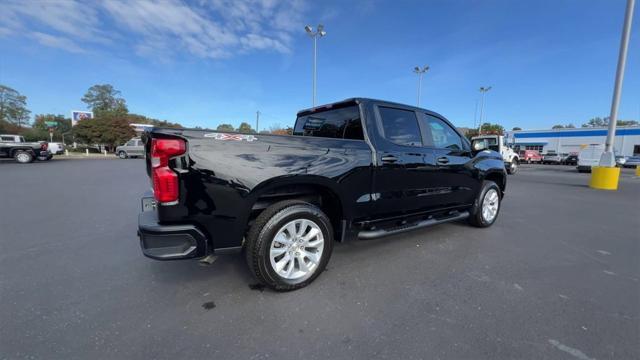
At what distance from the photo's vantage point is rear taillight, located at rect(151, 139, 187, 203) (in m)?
2.07

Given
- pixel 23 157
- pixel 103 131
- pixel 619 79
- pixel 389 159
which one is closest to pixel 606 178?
pixel 619 79

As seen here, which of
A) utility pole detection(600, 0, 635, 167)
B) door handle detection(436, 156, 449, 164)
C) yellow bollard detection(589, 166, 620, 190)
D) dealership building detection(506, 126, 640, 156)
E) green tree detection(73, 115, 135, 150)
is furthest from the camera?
dealership building detection(506, 126, 640, 156)

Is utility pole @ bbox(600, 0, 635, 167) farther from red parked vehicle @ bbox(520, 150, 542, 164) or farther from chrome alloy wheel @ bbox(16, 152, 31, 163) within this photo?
red parked vehicle @ bbox(520, 150, 542, 164)

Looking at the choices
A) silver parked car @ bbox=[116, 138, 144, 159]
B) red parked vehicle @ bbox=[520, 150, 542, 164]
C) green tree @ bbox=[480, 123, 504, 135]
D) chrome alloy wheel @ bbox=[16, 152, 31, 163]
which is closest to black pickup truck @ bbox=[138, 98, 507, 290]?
chrome alloy wheel @ bbox=[16, 152, 31, 163]

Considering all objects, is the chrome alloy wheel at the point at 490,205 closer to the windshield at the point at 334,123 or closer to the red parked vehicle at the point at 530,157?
the windshield at the point at 334,123

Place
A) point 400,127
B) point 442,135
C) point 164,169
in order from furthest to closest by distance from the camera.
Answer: point 442,135, point 400,127, point 164,169

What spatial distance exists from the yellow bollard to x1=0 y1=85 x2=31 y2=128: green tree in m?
88.9

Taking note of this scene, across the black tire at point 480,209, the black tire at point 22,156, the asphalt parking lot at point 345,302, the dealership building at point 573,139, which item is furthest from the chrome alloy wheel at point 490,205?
the dealership building at point 573,139

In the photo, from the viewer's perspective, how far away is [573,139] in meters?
44.4

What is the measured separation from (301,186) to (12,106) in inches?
3544

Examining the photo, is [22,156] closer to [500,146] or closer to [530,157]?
[500,146]

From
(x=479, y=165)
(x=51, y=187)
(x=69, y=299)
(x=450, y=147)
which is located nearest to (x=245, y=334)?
(x=69, y=299)

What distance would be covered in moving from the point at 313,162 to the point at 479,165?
3.16 m

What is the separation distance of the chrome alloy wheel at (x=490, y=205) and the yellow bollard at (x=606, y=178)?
27.3 feet
